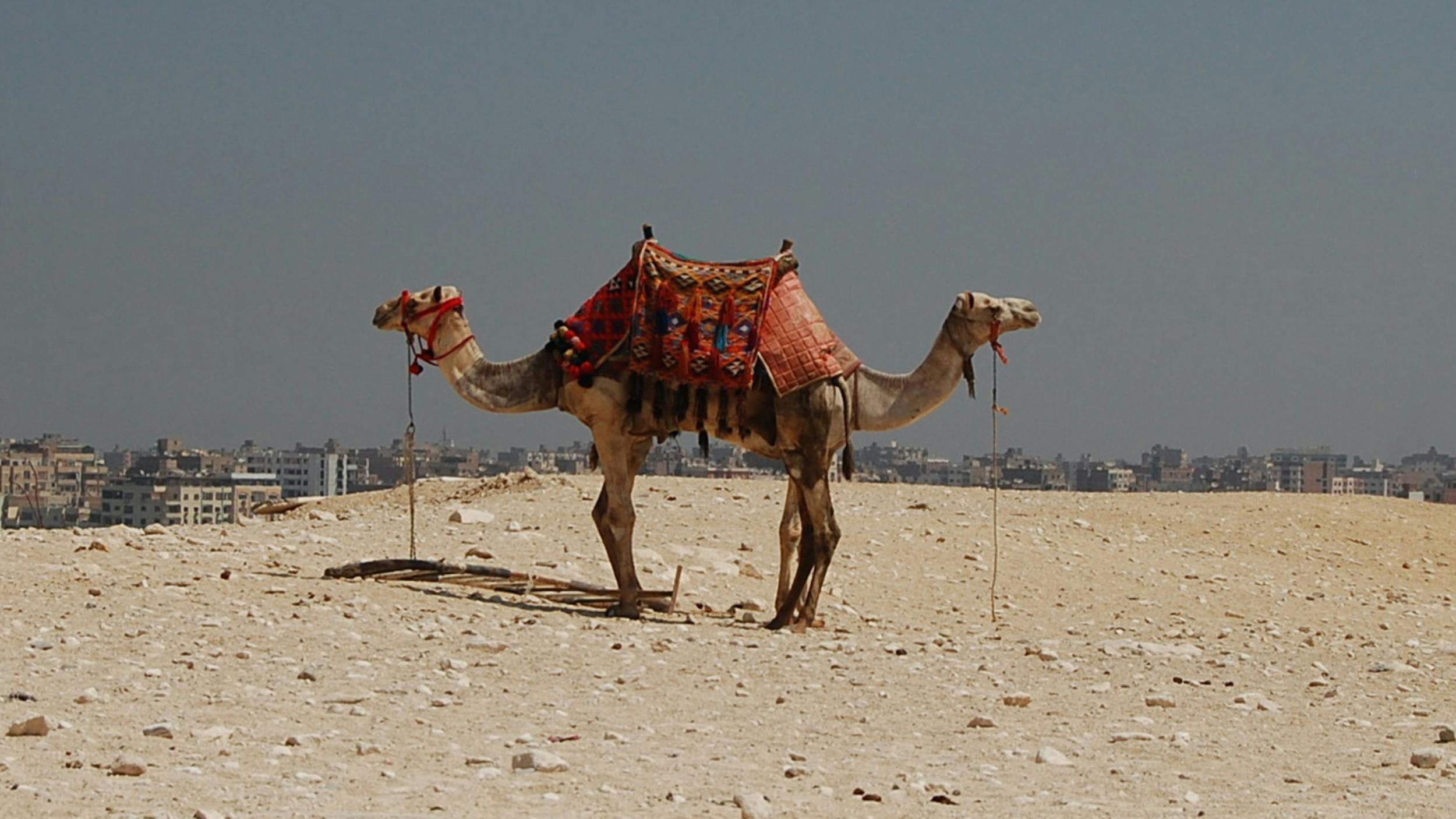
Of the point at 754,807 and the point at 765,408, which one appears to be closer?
the point at 754,807

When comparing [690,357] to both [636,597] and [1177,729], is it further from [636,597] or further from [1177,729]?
[1177,729]

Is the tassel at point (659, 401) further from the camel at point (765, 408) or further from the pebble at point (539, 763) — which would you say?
the pebble at point (539, 763)

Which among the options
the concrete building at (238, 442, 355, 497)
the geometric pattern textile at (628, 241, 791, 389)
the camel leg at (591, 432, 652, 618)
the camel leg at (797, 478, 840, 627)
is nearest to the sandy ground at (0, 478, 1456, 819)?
the camel leg at (591, 432, 652, 618)

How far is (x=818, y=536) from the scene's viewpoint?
14.1 meters

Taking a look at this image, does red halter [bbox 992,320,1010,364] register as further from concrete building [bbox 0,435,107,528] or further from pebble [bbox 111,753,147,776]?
concrete building [bbox 0,435,107,528]

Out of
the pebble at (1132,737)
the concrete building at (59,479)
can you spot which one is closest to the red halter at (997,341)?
the pebble at (1132,737)

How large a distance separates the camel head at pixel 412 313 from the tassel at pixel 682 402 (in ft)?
7.13

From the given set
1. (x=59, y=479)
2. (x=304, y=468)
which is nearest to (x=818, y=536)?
Answer: (x=59, y=479)

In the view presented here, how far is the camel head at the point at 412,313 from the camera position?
14906 millimetres

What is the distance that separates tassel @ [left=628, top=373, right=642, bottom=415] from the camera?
1421 centimetres

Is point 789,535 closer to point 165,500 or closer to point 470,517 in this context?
point 470,517

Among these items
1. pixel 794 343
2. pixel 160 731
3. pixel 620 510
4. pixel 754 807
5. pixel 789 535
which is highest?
pixel 794 343

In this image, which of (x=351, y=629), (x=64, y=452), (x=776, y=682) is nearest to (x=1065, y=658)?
(x=776, y=682)

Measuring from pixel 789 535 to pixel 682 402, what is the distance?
65.5 inches
